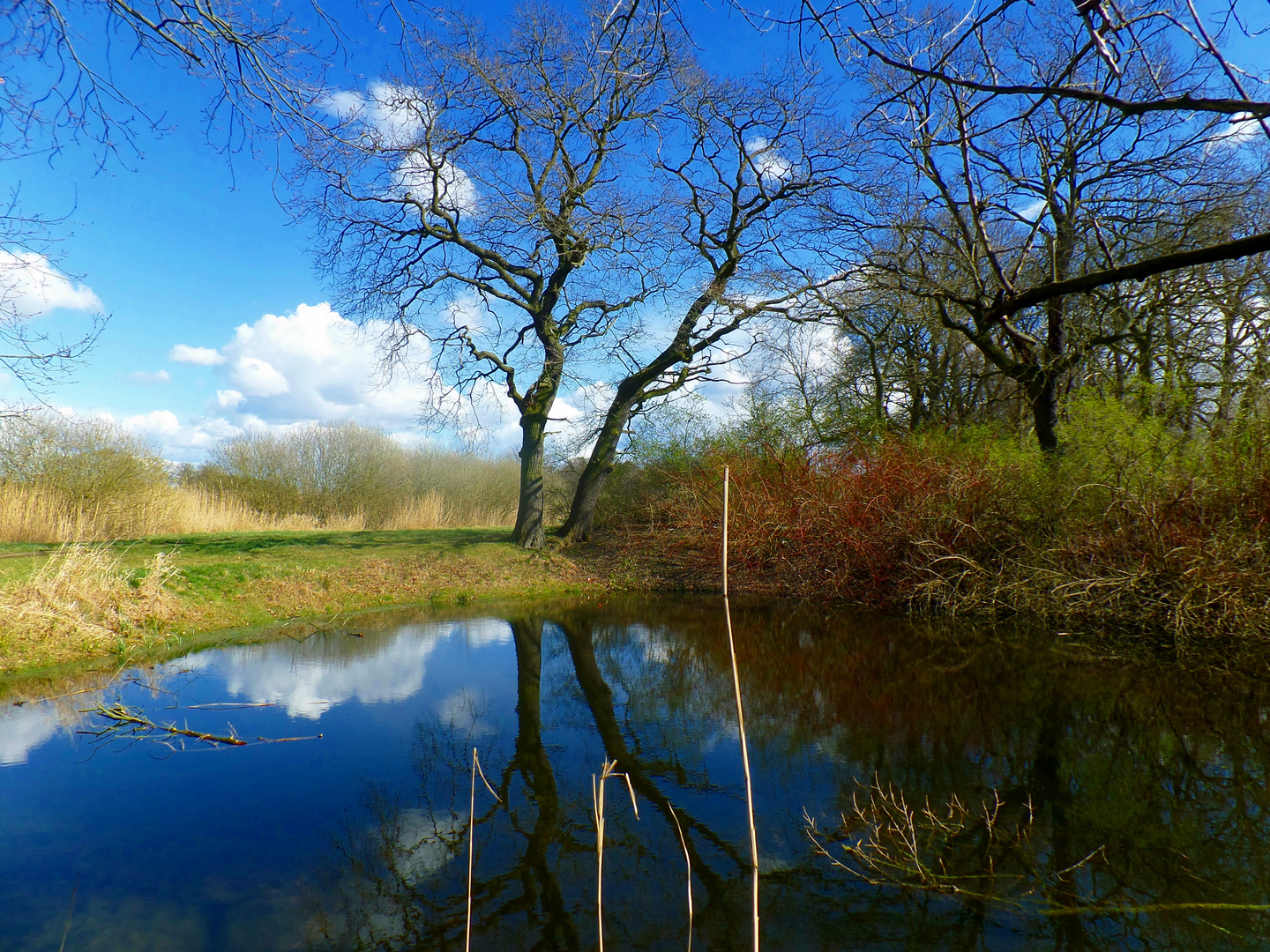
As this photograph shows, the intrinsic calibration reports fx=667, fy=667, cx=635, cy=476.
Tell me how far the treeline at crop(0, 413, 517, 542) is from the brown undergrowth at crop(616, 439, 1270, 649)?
10824 mm

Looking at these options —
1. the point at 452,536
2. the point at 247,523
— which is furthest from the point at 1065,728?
the point at 247,523

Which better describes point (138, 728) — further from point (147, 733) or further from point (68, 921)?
point (68, 921)

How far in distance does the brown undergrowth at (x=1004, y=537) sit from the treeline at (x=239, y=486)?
10824mm

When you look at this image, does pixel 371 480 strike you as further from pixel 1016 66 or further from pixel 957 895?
pixel 957 895

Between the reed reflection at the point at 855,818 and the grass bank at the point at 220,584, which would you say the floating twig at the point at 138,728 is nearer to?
the reed reflection at the point at 855,818

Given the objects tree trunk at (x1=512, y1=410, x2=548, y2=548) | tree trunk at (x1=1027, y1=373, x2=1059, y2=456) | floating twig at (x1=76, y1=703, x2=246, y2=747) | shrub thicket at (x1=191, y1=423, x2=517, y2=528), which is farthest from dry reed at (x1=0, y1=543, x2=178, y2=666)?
shrub thicket at (x1=191, y1=423, x2=517, y2=528)

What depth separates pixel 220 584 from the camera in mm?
9656

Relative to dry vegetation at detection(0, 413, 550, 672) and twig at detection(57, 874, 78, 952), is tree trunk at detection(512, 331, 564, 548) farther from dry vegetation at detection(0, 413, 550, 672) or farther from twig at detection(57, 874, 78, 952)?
twig at detection(57, 874, 78, 952)

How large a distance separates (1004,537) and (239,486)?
957 inches

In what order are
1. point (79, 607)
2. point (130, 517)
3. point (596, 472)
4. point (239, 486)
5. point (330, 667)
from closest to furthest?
point (330, 667) < point (79, 607) < point (130, 517) < point (596, 472) < point (239, 486)

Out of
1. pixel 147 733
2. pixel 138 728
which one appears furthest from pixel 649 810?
pixel 138 728

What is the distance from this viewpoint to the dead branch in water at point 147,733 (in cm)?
504

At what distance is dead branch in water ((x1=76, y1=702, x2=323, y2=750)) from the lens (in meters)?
5.04

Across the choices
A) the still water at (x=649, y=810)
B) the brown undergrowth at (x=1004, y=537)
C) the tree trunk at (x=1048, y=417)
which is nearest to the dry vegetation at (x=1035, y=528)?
the brown undergrowth at (x=1004, y=537)
